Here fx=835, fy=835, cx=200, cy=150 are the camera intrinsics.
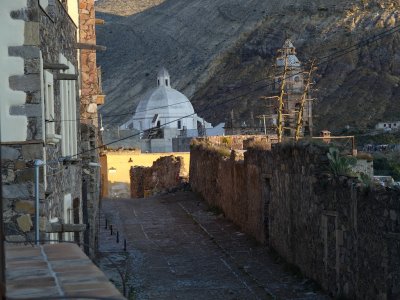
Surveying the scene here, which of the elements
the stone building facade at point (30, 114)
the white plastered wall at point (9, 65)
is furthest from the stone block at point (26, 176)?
the white plastered wall at point (9, 65)

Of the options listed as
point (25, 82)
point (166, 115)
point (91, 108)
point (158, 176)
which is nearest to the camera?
point (25, 82)

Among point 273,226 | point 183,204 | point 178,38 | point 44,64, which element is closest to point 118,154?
point 183,204

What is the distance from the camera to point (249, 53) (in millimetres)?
127250

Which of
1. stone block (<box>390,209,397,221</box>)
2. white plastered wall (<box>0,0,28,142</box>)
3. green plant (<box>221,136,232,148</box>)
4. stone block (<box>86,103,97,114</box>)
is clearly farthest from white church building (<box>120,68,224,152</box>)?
white plastered wall (<box>0,0,28,142</box>)

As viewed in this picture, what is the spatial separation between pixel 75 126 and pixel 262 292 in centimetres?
426

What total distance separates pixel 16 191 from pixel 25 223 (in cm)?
37

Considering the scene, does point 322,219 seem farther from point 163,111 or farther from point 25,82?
point 163,111

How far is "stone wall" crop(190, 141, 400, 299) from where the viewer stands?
1110 centimetres

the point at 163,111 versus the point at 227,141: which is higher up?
the point at 163,111

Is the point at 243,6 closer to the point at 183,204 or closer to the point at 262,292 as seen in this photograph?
the point at 183,204

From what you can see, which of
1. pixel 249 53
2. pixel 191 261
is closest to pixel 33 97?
pixel 191 261

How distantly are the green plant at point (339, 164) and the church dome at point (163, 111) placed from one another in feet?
199

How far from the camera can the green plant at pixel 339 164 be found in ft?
44.8

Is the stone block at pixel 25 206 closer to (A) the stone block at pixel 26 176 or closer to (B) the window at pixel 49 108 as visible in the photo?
(A) the stone block at pixel 26 176
